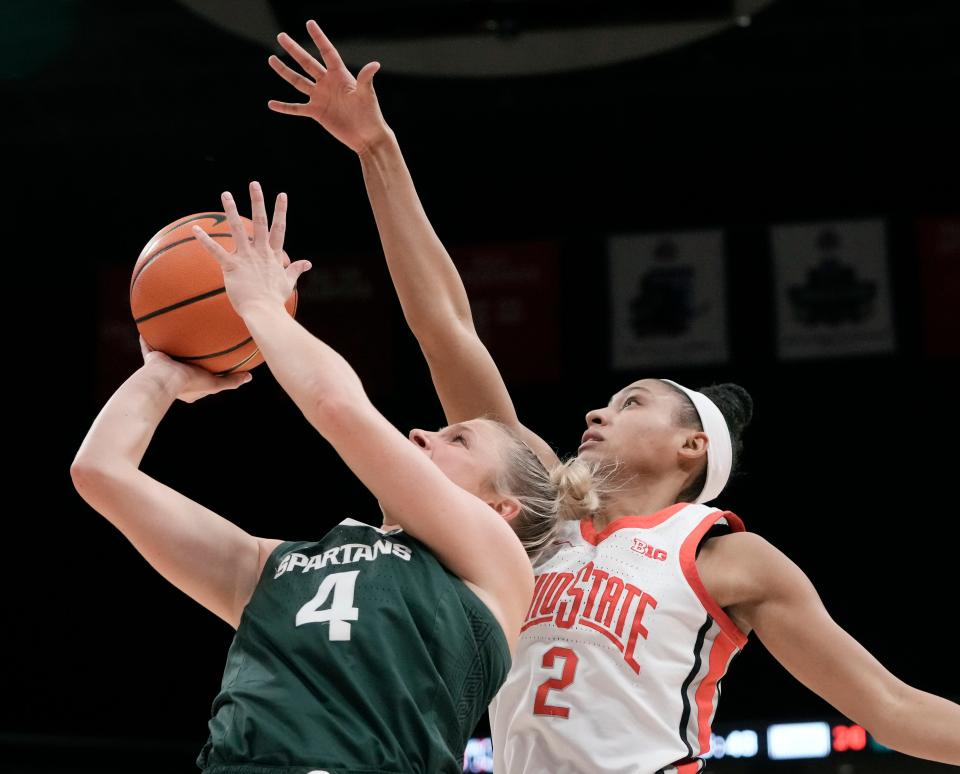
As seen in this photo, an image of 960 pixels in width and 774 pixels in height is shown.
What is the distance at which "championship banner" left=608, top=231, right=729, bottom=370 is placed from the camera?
346 inches

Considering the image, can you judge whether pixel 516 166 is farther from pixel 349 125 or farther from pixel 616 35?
pixel 349 125

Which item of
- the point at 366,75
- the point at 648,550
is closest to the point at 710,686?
the point at 648,550

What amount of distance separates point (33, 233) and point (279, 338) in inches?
343

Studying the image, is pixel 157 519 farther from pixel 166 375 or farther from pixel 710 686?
pixel 710 686

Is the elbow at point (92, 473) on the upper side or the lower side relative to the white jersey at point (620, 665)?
upper

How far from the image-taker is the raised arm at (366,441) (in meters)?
2.15

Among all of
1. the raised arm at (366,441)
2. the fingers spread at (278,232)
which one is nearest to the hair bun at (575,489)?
the raised arm at (366,441)

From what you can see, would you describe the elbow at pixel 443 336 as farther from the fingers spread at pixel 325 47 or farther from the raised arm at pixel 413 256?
the fingers spread at pixel 325 47

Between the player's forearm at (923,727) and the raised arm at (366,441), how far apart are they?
88cm

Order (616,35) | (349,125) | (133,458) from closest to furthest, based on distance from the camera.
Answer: (133,458)
(349,125)
(616,35)

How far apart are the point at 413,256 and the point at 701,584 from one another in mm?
1128

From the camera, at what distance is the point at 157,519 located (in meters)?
2.32

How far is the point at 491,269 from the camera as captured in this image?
904 centimetres

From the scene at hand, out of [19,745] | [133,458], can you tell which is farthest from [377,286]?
[133,458]
